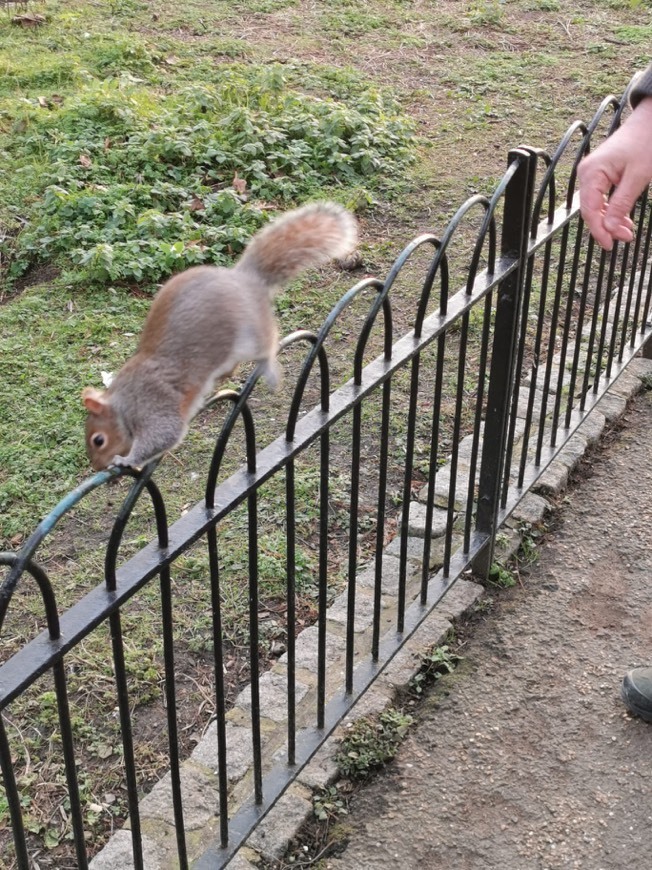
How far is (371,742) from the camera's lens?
2.61 m

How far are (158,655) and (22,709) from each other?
386mm

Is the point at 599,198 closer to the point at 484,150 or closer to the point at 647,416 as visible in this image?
the point at 647,416

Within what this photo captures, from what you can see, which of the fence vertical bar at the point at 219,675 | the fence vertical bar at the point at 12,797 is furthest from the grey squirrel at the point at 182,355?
the fence vertical bar at the point at 12,797

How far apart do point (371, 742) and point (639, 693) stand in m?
0.73

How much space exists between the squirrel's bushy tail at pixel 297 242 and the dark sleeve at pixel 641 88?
657 millimetres

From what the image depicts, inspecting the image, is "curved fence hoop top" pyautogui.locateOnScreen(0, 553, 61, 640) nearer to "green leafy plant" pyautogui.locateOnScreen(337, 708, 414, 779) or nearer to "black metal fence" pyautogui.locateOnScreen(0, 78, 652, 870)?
"black metal fence" pyautogui.locateOnScreen(0, 78, 652, 870)

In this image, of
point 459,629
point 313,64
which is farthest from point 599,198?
point 313,64

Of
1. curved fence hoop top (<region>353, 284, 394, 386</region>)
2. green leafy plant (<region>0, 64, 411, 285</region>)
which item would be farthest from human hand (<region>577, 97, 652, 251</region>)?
green leafy plant (<region>0, 64, 411, 285</region>)

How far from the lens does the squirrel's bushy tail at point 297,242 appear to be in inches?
91.0

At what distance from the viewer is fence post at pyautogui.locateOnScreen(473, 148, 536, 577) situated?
2.68 metres

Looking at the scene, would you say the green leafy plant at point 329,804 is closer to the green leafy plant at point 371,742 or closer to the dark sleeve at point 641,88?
the green leafy plant at point 371,742

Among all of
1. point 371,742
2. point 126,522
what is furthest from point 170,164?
point 126,522

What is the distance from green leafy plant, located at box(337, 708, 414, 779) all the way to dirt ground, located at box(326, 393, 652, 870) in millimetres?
37

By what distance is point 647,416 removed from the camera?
4090 millimetres
